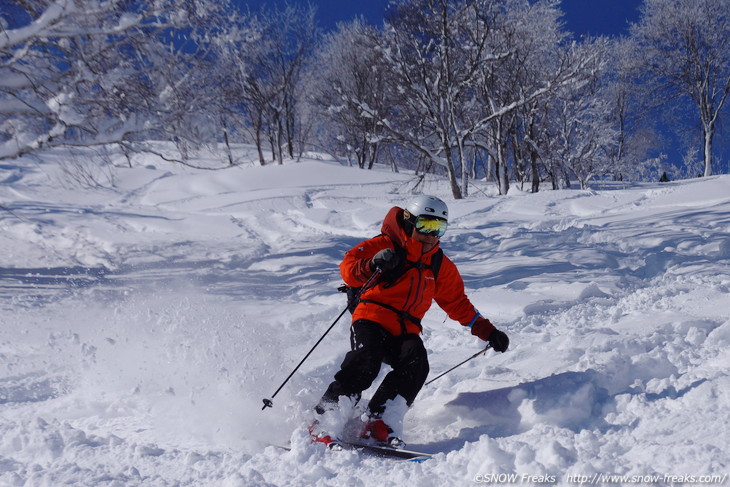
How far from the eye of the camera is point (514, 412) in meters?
3.22

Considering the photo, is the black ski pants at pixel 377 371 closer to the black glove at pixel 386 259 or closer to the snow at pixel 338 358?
the snow at pixel 338 358

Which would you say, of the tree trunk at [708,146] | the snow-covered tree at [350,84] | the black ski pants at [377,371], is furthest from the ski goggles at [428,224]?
the tree trunk at [708,146]

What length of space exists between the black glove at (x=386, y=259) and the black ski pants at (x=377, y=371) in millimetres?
417

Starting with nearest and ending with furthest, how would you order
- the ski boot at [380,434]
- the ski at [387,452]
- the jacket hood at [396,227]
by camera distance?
1. the ski at [387,452]
2. the ski boot at [380,434]
3. the jacket hood at [396,227]

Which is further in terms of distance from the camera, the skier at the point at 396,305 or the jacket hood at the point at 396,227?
the jacket hood at the point at 396,227

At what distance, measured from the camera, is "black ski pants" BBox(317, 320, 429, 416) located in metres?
→ 3.22

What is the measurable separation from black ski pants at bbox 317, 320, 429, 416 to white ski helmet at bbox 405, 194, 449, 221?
0.79 m

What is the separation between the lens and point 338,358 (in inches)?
181

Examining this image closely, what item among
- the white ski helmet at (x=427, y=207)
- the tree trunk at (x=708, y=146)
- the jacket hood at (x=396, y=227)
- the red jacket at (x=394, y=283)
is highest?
the tree trunk at (x=708, y=146)

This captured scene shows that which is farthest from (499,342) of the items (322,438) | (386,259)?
(322,438)

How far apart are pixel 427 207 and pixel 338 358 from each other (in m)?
1.73

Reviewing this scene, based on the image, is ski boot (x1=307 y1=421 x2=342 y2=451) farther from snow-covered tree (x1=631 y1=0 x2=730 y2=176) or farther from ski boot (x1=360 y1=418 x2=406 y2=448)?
snow-covered tree (x1=631 y1=0 x2=730 y2=176)

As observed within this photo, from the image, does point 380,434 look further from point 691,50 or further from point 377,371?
point 691,50

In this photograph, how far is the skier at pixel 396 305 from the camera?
10.6 ft
